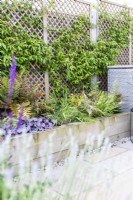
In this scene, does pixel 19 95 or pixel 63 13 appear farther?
pixel 63 13

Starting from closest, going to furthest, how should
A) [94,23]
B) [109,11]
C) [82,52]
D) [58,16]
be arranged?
[58,16] → [82,52] → [94,23] → [109,11]

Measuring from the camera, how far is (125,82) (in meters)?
4.02

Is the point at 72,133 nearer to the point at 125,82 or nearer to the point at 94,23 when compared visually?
the point at 125,82

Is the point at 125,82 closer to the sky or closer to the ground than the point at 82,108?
closer to the sky

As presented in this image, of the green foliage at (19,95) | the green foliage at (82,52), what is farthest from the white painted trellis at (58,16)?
the green foliage at (19,95)

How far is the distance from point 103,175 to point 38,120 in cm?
191

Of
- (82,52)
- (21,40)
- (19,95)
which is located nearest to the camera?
(19,95)

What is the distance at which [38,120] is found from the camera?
2.76 m

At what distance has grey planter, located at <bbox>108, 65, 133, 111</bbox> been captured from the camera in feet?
12.9

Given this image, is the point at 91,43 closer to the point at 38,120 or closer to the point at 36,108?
the point at 36,108

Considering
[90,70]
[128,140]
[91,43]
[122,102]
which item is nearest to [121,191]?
[128,140]

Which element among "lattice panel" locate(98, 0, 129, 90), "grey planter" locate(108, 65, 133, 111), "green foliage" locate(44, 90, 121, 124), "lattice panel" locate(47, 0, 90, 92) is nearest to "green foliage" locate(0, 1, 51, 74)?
"lattice panel" locate(47, 0, 90, 92)

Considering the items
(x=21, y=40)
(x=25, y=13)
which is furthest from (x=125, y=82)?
(x=25, y=13)

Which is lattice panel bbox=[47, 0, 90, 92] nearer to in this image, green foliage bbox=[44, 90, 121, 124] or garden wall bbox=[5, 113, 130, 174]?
green foliage bbox=[44, 90, 121, 124]
